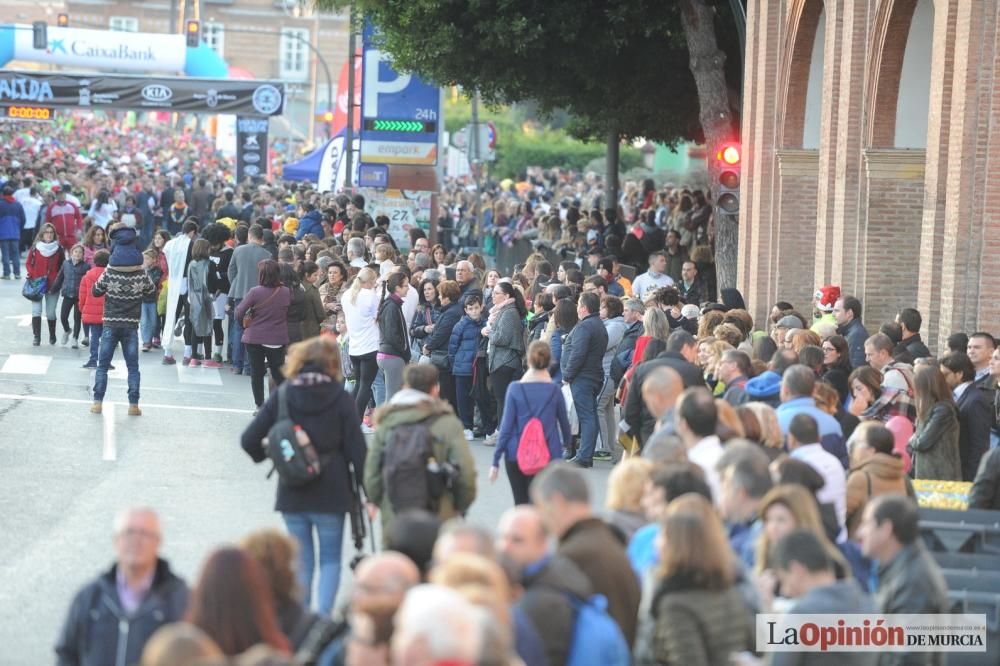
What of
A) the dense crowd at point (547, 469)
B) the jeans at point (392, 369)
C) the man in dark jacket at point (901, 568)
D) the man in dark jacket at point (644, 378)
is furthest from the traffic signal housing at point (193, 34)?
the man in dark jacket at point (901, 568)

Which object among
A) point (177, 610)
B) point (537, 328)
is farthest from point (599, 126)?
point (177, 610)

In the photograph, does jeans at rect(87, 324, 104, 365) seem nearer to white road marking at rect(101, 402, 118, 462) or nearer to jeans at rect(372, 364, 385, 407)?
white road marking at rect(101, 402, 118, 462)

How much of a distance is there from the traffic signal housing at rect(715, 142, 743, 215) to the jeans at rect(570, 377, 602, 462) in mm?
7637

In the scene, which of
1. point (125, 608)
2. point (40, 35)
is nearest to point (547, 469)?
point (125, 608)

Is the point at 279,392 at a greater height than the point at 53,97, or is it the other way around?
the point at 53,97

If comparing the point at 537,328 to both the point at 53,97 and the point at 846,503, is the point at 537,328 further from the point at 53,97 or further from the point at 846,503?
the point at 53,97

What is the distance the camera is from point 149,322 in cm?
2308

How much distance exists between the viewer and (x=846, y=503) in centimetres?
939

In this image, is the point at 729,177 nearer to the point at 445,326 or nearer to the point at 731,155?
the point at 731,155

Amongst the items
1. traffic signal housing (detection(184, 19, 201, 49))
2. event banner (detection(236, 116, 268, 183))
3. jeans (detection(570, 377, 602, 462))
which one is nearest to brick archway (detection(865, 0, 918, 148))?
jeans (detection(570, 377, 602, 462))

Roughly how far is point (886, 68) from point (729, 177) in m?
4.51

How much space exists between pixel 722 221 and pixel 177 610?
64.4ft

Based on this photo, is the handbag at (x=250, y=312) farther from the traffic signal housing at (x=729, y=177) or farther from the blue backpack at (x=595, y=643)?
the blue backpack at (x=595, y=643)

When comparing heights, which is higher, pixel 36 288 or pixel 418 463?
pixel 36 288
